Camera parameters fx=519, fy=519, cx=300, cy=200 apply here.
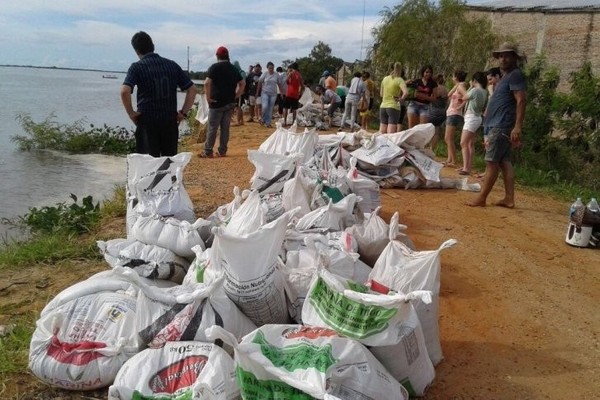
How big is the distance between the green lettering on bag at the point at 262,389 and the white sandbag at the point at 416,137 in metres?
4.53

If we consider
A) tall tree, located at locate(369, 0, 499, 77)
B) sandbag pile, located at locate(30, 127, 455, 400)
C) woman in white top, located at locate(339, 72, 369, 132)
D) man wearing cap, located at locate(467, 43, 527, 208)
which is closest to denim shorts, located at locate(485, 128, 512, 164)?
man wearing cap, located at locate(467, 43, 527, 208)

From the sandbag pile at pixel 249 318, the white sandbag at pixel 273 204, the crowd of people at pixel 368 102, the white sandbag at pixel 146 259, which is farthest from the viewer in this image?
the crowd of people at pixel 368 102

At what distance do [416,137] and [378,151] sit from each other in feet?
1.56

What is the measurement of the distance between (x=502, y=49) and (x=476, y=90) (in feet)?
5.50

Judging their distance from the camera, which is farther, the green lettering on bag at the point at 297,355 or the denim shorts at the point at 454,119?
the denim shorts at the point at 454,119

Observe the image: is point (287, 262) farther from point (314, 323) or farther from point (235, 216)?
point (314, 323)

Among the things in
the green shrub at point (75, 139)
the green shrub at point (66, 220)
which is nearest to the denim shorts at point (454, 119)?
the green shrub at point (66, 220)

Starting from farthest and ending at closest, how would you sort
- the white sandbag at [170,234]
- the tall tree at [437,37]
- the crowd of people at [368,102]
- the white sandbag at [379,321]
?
1. the tall tree at [437,37]
2. the crowd of people at [368,102]
3. the white sandbag at [170,234]
4. the white sandbag at [379,321]

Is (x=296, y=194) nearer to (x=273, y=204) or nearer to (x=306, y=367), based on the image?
(x=273, y=204)

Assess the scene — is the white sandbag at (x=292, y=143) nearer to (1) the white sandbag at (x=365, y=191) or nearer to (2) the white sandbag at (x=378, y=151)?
(1) the white sandbag at (x=365, y=191)

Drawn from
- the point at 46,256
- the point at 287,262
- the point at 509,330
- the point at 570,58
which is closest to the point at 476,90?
the point at 509,330

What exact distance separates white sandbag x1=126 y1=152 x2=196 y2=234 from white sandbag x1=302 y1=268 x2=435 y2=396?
1527 mm

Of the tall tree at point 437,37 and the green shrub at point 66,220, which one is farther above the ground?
the tall tree at point 437,37

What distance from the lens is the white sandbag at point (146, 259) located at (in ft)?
8.65
